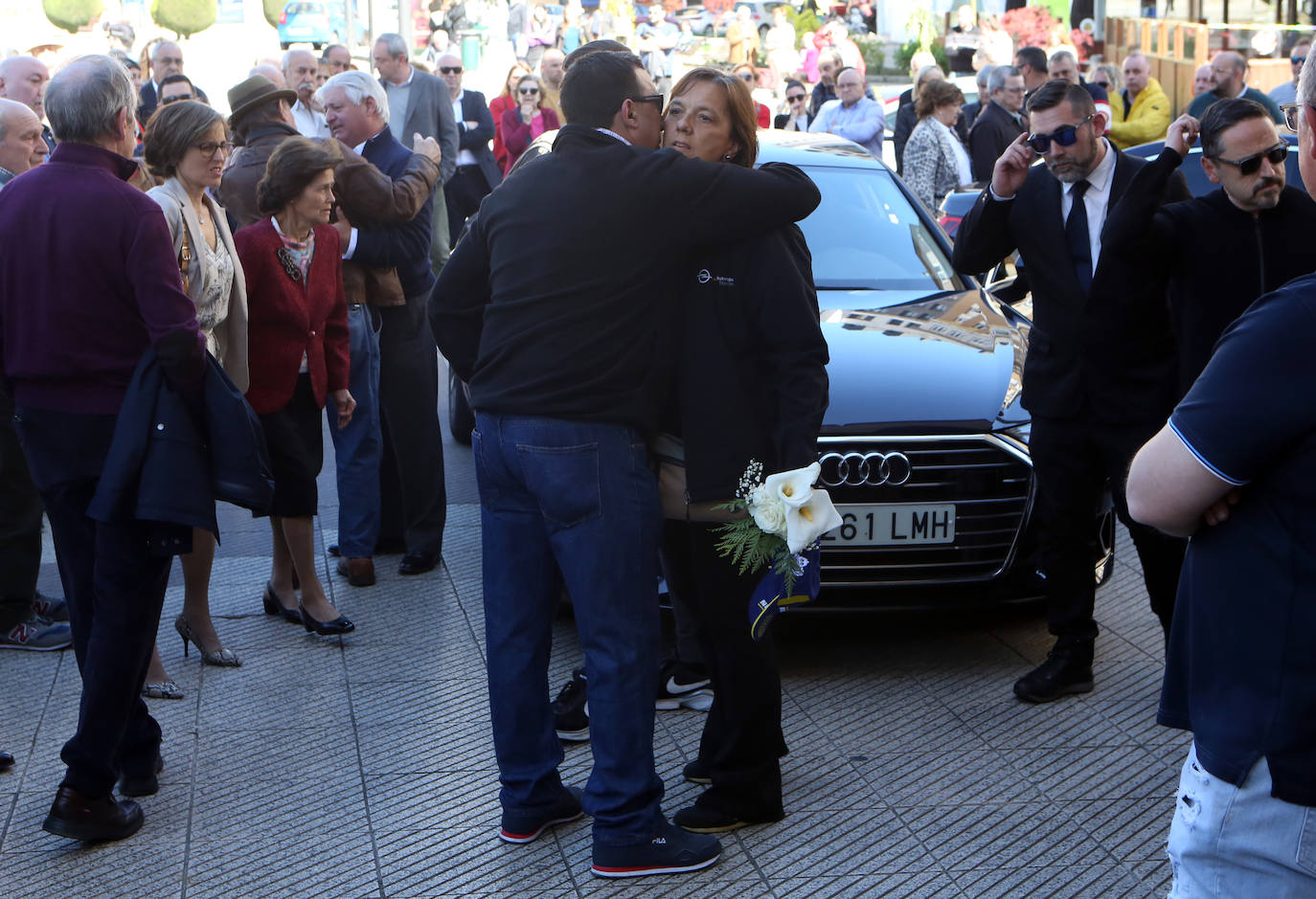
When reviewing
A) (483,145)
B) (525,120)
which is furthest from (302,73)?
(525,120)

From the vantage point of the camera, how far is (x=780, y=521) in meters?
3.40

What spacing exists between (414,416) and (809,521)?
318cm

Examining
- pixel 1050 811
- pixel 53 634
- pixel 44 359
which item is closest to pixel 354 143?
pixel 53 634

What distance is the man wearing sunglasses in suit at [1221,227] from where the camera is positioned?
4039 mm

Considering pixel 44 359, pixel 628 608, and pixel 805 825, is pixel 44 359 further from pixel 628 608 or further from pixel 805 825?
pixel 805 825

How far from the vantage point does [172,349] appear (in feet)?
12.1

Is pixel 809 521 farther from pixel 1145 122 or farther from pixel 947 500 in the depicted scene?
pixel 1145 122

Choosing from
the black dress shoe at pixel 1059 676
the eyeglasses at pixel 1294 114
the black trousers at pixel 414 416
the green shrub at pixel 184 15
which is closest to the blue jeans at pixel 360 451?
the black trousers at pixel 414 416

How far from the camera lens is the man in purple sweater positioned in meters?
3.68

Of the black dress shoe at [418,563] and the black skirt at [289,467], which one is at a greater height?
the black skirt at [289,467]

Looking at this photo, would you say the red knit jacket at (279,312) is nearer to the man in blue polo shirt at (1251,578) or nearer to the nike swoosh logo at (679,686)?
the nike swoosh logo at (679,686)

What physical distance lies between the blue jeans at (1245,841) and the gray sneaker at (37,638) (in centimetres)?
424

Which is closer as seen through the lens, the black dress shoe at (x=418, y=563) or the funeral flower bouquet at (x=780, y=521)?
the funeral flower bouquet at (x=780, y=521)

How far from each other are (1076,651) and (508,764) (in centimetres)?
196
